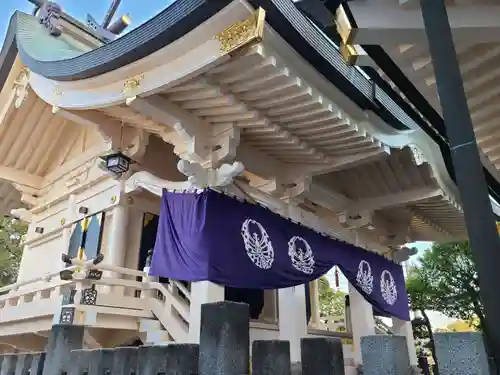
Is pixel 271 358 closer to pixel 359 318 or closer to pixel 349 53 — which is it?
pixel 349 53

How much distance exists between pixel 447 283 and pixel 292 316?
438 inches

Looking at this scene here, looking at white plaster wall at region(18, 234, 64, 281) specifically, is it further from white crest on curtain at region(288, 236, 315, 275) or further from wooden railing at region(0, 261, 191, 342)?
white crest on curtain at region(288, 236, 315, 275)

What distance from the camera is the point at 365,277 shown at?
25.4ft

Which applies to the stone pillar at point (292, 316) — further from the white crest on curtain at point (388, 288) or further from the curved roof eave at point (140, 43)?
the curved roof eave at point (140, 43)

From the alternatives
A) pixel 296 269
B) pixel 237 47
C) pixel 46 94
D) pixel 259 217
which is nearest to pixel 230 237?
pixel 259 217

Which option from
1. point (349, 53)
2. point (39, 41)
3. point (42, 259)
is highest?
point (39, 41)

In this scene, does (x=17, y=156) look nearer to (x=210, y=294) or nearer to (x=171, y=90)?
(x=171, y=90)

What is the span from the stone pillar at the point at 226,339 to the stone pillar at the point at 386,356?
19.2 inches

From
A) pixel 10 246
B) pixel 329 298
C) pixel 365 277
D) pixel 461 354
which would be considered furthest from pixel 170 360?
pixel 329 298

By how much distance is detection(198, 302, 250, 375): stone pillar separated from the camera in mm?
1642

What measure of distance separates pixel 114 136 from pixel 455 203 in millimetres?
6129

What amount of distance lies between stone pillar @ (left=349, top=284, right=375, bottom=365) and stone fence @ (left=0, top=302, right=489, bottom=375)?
6323mm

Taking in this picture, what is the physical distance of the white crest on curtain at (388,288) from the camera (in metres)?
8.25

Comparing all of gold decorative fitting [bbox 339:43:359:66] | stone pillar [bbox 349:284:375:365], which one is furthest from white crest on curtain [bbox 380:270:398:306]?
gold decorative fitting [bbox 339:43:359:66]
